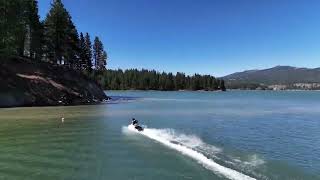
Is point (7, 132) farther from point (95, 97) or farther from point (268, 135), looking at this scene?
point (95, 97)

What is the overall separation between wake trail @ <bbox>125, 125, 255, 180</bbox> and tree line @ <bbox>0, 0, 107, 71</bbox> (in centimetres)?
3862

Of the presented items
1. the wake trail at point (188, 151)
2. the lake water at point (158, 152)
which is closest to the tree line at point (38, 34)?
the lake water at point (158, 152)

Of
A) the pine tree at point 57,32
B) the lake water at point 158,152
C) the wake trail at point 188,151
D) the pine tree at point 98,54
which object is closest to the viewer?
the wake trail at point 188,151

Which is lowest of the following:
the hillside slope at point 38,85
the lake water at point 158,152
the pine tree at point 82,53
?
the lake water at point 158,152

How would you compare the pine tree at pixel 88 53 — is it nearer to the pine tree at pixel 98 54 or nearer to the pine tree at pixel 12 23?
the pine tree at pixel 98 54

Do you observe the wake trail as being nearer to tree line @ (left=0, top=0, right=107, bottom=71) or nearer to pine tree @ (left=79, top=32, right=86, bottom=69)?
tree line @ (left=0, top=0, right=107, bottom=71)

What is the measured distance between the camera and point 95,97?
3482 inches

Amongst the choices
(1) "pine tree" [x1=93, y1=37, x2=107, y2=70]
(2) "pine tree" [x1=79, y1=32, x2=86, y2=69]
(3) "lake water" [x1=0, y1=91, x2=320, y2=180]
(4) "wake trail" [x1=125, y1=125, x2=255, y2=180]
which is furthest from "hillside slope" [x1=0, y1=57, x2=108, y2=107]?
(1) "pine tree" [x1=93, y1=37, x2=107, y2=70]

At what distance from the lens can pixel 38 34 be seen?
287 feet

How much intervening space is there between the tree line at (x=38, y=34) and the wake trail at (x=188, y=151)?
3862 centimetres

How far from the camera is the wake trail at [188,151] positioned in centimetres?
1760

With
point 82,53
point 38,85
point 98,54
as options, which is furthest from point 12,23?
point 98,54

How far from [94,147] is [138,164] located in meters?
5.95

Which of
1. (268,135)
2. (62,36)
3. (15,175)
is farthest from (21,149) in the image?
(62,36)
